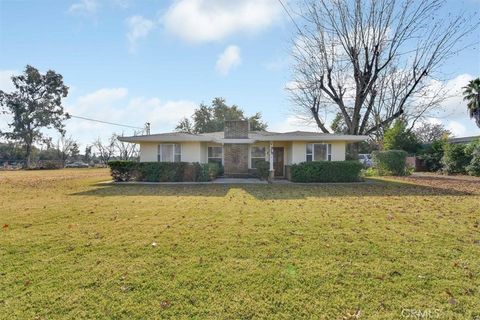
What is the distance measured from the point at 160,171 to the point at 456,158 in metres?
22.5

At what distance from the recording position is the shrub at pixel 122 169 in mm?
16375

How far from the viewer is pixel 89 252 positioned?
4.35m

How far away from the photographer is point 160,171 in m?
16.2

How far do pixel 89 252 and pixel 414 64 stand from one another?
26455 mm

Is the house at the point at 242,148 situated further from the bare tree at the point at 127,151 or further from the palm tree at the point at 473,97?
the bare tree at the point at 127,151

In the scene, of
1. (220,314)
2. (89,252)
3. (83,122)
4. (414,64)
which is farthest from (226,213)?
(83,122)

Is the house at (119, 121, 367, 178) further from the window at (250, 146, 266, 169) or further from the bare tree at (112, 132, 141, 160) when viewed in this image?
the bare tree at (112, 132, 141, 160)

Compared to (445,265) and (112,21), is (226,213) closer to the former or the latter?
(445,265)

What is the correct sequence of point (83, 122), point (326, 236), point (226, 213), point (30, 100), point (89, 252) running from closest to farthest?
point (89, 252)
point (326, 236)
point (226, 213)
point (83, 122)
point (30, 100)

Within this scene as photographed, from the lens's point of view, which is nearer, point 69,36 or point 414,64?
point 69,36

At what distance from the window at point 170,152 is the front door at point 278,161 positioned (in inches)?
262

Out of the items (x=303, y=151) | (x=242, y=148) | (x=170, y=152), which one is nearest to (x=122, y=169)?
(x=170, y=152)

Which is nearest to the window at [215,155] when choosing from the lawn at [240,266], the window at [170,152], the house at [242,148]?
the house at [242,148]

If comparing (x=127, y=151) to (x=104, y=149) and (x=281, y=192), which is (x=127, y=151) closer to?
(x=104, y=149)
